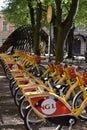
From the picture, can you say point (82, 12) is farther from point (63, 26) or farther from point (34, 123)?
point (34, 123)

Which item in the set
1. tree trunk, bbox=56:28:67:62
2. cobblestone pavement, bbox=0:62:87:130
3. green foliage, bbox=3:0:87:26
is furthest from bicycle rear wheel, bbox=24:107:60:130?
green foliage, bbox=3:0:87:26

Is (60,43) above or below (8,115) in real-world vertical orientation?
above

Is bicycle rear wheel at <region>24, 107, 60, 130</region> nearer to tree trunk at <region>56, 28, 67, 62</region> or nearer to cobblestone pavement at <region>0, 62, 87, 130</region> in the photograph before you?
cobblestone pavement at <region>0, 62, 87, 130</region>

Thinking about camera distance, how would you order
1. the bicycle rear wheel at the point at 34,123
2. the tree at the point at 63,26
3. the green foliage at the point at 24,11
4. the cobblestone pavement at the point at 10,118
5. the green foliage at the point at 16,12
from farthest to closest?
the green foliage at the point at 16,12 < the green foliage at the point at 24,11 < the tree at the point at 63,26 < the cobblestone pavement at the point at 10,118 < the bicycle rear wheel at the point at 34,123

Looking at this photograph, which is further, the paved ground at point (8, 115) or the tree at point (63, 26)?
the tree at point (63, 26)

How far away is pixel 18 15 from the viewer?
38688 millimetres

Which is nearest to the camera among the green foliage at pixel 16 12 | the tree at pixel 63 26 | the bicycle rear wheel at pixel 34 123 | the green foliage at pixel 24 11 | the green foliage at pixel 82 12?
the bicycle rear wheel at pixel 34 123

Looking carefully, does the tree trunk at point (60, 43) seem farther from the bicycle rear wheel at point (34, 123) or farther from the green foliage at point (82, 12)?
the green foliage at point (82, 12)

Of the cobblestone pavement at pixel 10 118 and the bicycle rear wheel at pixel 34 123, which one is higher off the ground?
the bicycle rear wheel at pixel 34 123

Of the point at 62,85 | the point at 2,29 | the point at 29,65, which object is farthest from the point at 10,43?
the point at 2,29

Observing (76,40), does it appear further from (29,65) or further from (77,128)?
(77,128)

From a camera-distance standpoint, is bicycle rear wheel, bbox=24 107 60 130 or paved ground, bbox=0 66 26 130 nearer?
bicycle rear wheel, bbox=24 107 60 130

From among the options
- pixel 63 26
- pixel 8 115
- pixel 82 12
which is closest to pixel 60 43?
pixel 63 26

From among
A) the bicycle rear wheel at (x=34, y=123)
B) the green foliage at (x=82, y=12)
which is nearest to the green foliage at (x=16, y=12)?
the green foliage at (x=82, y=12)
